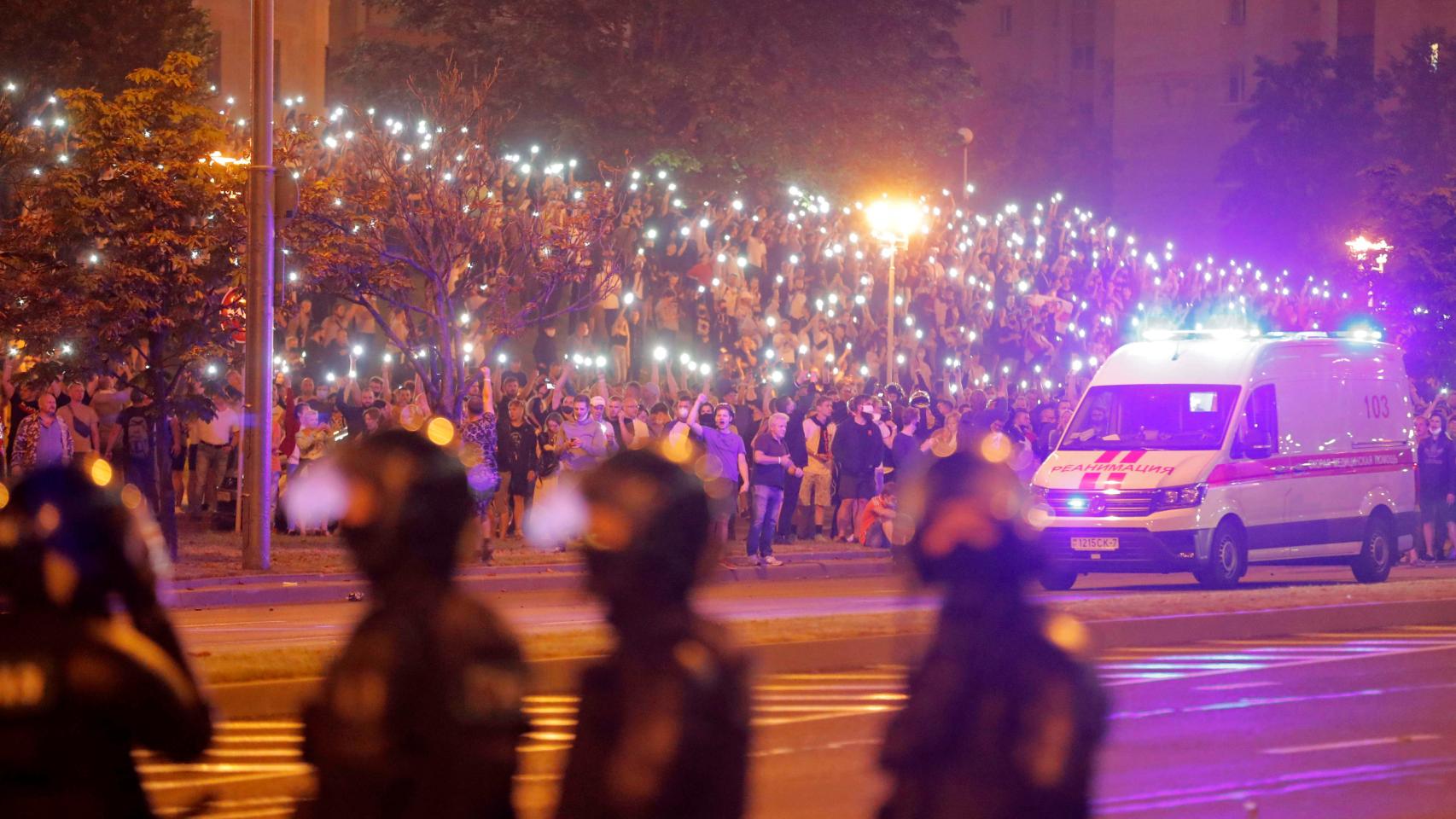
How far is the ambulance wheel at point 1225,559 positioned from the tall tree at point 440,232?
29.4 ft

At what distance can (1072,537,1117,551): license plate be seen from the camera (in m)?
19.7

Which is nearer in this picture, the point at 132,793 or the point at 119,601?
the point at 132,793

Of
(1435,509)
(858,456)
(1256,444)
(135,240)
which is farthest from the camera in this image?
(1435,509)

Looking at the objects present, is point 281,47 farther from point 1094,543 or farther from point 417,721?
point 417,721

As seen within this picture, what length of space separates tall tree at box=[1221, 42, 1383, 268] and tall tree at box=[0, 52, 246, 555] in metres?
61.1

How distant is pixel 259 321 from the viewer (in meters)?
19.9

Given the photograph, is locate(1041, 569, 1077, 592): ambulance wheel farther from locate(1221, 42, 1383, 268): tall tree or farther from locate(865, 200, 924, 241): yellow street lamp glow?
locate(1221, 42, 1383, 268): tall tree

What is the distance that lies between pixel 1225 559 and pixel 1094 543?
1.32 m

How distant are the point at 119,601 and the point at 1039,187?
82531mm

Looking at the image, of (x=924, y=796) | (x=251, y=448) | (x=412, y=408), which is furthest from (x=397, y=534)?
(x=412, y=408)

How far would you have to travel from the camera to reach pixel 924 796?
3762 millimetres

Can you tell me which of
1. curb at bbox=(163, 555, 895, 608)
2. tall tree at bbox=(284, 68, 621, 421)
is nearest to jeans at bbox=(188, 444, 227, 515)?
tall tree at bbox=(284, 68, 621, 421)

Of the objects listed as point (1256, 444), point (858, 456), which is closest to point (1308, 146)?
point (858, 456)

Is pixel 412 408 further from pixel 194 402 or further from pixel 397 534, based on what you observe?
pixel 397 534
